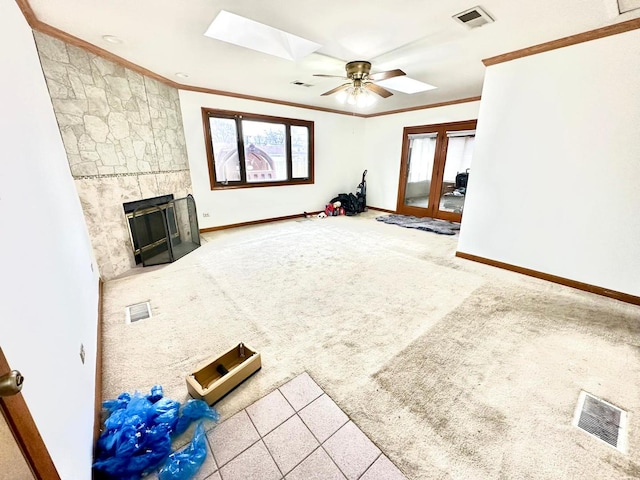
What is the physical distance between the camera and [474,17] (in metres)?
2.13

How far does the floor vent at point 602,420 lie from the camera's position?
1.34 metres

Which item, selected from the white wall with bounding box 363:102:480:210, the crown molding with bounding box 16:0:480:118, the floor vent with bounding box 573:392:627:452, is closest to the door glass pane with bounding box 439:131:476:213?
the white wall with bounding box 363:102:480:210

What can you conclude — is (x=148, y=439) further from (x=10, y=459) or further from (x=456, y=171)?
(x=456, y=171)

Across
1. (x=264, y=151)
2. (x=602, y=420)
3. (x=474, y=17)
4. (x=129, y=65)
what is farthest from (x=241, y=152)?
(x=602, y=420)

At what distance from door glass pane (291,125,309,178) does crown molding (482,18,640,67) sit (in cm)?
360

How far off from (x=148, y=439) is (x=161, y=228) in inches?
121

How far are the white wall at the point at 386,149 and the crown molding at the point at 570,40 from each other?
2.51 m

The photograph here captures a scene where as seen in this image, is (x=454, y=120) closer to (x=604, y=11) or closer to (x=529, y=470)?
(x=604, y=11)

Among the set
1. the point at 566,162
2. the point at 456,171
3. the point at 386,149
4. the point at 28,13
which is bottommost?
the point at 456,171

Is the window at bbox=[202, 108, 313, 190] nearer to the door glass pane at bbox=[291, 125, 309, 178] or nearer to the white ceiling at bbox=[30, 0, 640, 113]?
the door glass pane at bbox=[291, 125, 309, 178]

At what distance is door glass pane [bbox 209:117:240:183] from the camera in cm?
467

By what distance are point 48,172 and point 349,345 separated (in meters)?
2.40

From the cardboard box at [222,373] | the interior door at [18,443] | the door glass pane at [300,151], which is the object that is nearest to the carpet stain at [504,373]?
the cardboard box at [222,373]

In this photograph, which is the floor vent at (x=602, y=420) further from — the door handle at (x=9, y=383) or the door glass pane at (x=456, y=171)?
the door glass pane at (x=456, y=171)
